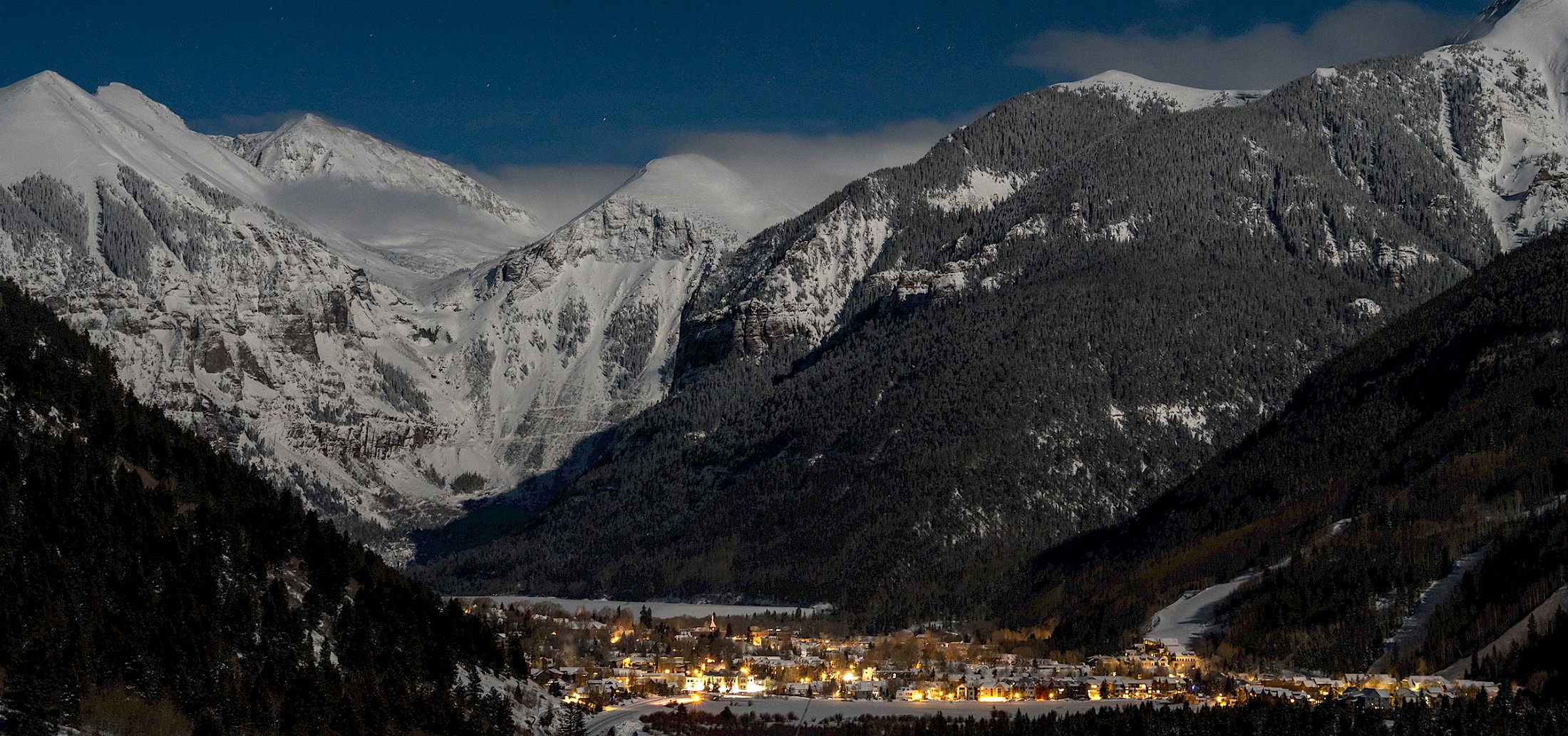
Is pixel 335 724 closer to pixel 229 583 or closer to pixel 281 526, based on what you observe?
pixel 229 583

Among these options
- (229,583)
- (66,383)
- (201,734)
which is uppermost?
(66,383)

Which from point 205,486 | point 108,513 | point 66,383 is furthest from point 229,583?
point 66,383

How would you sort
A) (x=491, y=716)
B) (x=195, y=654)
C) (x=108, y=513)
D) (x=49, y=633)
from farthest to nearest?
(x=491, y=716) < (x=108, y=513) < (x=195, y=654) < (x=49, y=633)

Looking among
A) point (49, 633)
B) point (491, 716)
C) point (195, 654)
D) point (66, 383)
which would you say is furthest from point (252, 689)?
point (66, 383)

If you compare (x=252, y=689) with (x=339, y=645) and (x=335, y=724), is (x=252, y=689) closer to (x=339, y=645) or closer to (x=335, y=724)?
(x=335, y=724)

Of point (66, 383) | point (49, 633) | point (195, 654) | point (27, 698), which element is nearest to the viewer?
point (27, 698)

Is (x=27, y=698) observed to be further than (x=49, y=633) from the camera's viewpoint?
No

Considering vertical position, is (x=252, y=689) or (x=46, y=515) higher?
(x=46, y=515)
